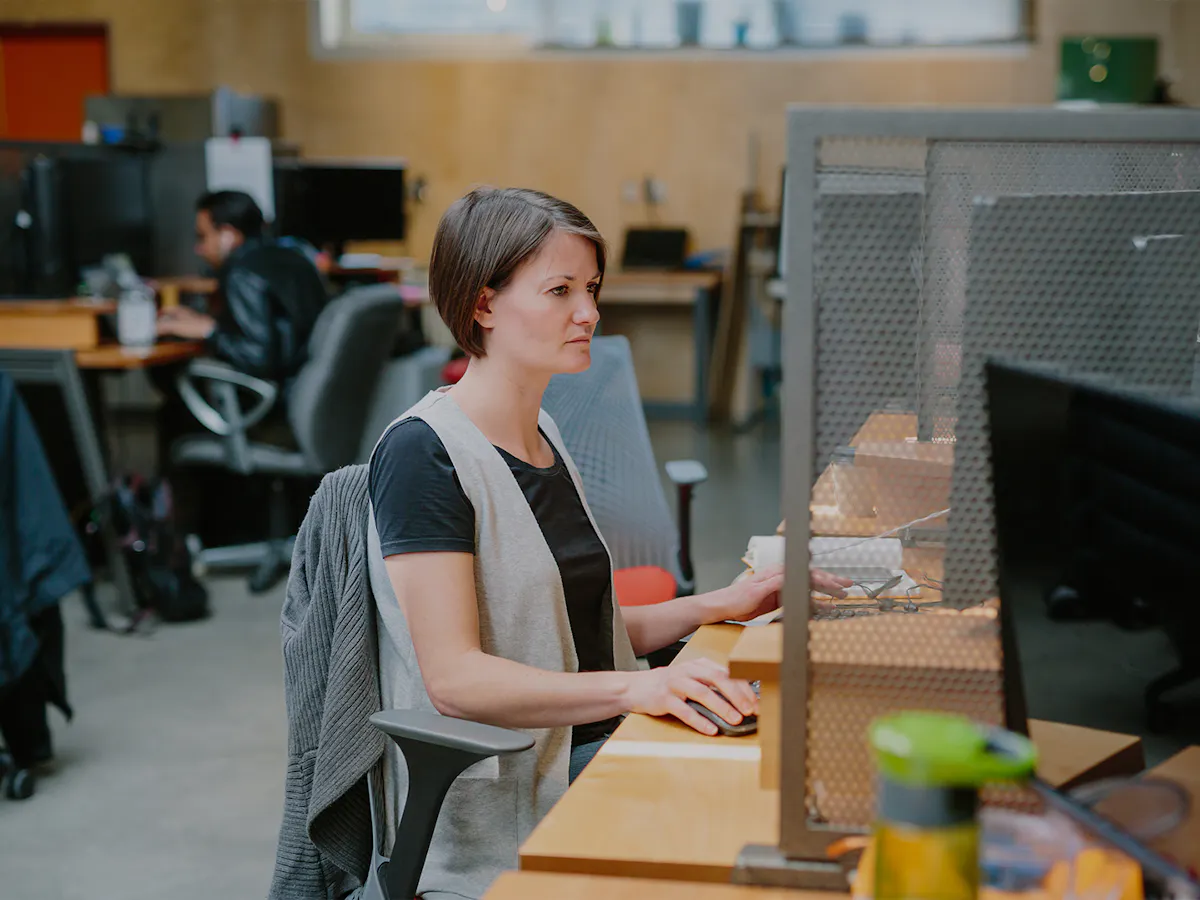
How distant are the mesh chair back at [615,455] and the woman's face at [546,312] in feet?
2.64

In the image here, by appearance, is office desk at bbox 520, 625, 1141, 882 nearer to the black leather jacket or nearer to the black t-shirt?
the black t-shirt

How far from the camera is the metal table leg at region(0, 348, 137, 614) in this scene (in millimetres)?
4262

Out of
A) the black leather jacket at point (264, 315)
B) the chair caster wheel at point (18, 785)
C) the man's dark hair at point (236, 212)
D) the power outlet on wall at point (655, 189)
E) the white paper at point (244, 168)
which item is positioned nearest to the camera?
the chair caster wheel at point (18, 785)

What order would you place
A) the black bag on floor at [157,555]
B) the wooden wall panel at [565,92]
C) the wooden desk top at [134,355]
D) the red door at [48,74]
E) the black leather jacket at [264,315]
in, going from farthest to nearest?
the red door at [48,74]
the wooden wall panel at [565,92]
the black leather jacket at [264,315]
the wooden desk top at [134,355]
the black bag on floor at [157,555]

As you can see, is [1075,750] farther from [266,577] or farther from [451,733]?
[266,577]

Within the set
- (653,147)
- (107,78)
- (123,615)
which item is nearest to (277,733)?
(123,615)

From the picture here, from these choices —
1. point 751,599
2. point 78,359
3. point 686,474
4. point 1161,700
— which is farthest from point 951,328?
point 78,359

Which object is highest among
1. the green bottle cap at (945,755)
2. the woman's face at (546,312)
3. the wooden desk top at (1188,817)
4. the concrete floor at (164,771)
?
the woman's face at (546,312)

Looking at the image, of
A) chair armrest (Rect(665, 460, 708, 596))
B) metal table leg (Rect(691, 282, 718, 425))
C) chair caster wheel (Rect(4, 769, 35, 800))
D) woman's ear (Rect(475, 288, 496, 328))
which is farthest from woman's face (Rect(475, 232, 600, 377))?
metal table leg (Rect(691, 282, 718, 425))

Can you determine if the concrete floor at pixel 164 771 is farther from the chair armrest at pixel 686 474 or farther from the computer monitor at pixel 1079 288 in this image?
the computer monitor at pixel 1079 288

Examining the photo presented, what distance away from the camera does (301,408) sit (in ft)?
14.1

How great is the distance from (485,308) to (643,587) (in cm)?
80

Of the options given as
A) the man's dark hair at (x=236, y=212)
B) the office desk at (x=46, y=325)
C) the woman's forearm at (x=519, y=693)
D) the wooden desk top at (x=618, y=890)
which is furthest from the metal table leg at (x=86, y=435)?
the wooden desk top at (x=618, y=890)

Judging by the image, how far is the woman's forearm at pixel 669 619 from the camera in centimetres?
169
